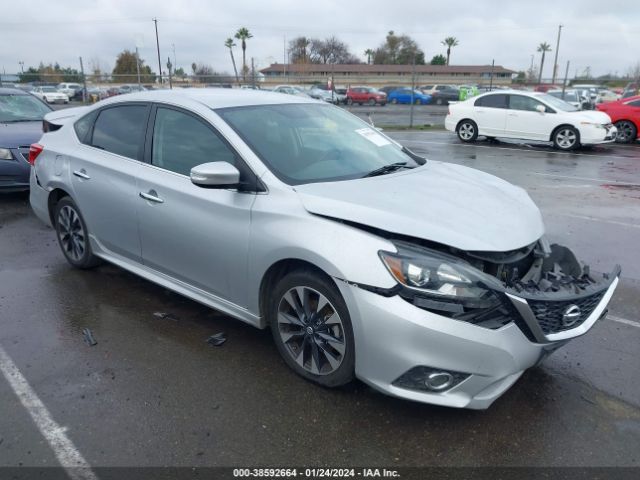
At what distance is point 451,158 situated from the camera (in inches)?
504

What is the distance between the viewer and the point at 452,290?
2688 millimetres

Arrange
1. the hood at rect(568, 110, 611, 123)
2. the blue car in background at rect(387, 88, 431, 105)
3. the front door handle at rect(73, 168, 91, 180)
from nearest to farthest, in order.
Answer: the front door handle at rect(73, 168, 91, 180) → the hood at rect(568, 110, 611, 123) → the blue car in background at rect(387, 88, 431, 105)

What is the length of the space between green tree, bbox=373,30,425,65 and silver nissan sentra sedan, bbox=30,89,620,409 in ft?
314

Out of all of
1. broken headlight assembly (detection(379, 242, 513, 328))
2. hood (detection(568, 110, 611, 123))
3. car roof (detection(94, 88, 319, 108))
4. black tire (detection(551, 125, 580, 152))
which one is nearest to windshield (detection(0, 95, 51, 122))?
car roof (detection(94, 88, 319, 108))

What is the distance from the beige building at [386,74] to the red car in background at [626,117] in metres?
40.5

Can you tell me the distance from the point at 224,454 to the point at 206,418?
34 cm

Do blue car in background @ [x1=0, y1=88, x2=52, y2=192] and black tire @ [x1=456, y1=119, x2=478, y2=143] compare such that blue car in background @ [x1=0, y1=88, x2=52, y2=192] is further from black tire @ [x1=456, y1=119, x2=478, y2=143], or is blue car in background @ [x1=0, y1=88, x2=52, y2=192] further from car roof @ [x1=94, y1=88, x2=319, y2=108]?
black tire @ [x1=456, y1=119, x2=478, y2=143]

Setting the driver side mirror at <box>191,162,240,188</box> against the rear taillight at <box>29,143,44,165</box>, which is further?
the rear taillight at <box>29,143,44,165</box>

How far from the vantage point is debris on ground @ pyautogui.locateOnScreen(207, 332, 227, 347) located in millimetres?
3814

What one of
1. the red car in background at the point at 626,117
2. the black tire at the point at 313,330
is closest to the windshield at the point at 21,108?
the black tire at the point at 313,330

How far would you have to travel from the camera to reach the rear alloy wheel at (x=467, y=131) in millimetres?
16438

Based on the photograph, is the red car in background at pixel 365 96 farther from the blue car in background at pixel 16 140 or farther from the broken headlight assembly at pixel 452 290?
the broken headlight assembly at pixel 452 290

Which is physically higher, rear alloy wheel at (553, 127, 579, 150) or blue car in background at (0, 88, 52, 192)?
blue car in background at (0, 88, 52, 192)

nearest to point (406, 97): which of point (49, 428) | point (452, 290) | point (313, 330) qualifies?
point (313, 330)
